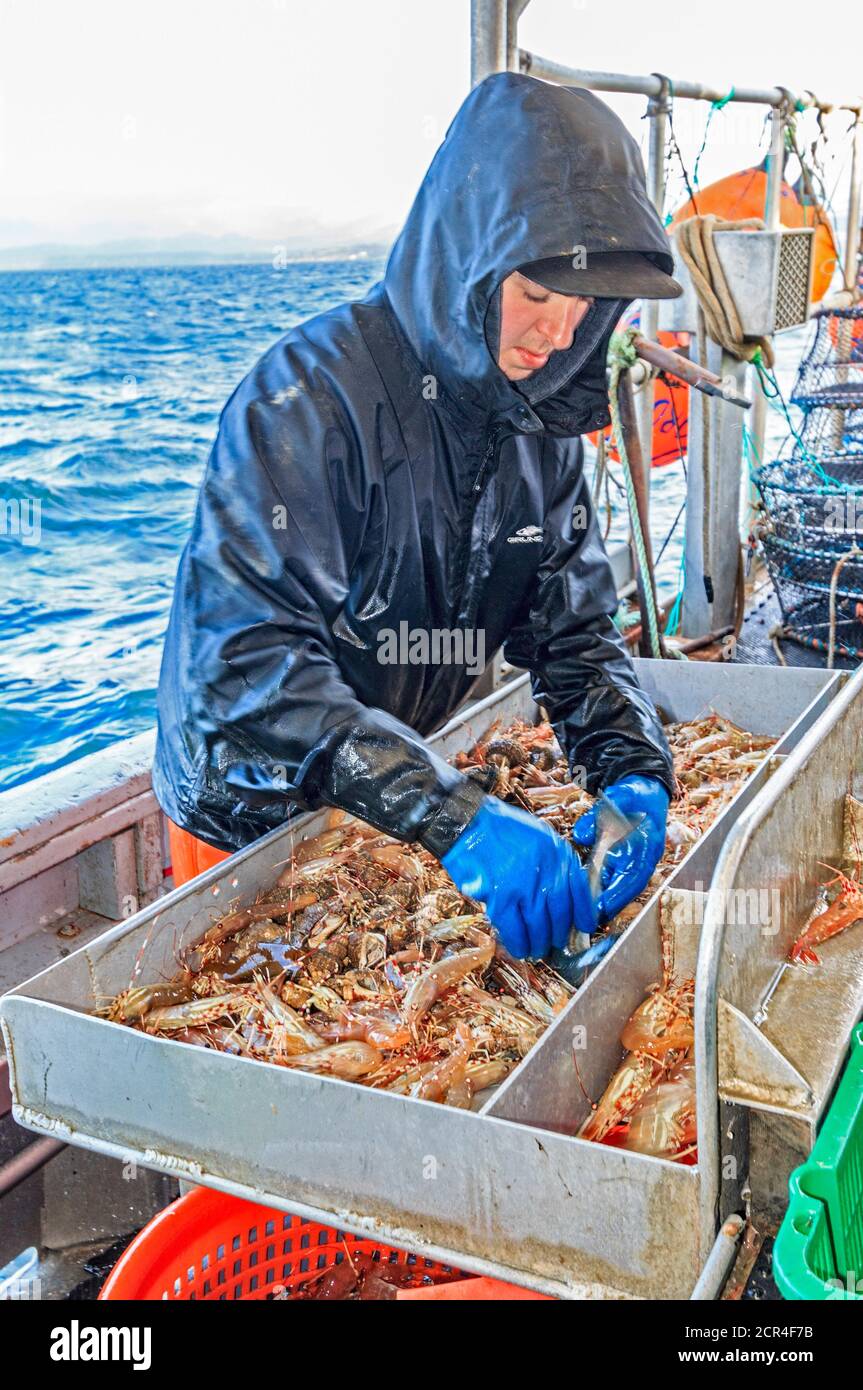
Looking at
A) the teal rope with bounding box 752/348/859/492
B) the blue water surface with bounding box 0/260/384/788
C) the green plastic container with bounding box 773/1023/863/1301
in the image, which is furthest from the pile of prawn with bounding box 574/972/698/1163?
the teal rope with bounding box 752/348/859/492

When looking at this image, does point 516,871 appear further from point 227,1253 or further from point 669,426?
point 669,426

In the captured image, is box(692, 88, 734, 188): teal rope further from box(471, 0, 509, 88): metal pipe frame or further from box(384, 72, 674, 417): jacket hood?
box(384, 72, 674, 417): jacket hood

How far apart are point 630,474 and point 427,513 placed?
1924mm

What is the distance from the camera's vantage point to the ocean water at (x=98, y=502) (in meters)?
10.7

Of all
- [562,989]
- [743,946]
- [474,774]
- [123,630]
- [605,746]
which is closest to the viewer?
[743,946]

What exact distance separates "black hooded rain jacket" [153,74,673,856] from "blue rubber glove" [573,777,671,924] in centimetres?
12

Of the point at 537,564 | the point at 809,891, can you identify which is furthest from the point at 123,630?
the point at 809,891

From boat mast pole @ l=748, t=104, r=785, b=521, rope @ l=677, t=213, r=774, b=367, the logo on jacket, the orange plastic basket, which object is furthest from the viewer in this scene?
boat mast pole @ l=748, t=104, r=785, b=521

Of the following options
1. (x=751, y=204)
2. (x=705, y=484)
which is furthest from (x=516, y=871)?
(x=751, y=204)

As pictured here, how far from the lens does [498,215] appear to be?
2.23 m

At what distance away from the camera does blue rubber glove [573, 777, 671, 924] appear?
2498mm

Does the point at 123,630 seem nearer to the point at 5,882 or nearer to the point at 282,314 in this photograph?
the point at 5,882
